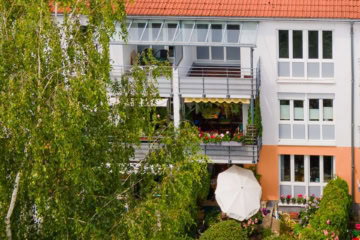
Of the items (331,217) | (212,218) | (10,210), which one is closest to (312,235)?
(331,217)

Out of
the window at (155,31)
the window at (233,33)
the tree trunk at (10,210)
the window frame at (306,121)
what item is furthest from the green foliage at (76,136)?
the window frame at (306,121)

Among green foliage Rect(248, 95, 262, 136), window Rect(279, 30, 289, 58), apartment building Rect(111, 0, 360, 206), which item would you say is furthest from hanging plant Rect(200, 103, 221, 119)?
window Rect(279, 30, 289, 58)

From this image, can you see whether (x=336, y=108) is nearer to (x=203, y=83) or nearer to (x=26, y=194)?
(x=203, y=83)

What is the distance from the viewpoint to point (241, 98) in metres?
39.6

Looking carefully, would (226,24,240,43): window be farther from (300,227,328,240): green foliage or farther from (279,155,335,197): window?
(300,227,328,240): green foliage

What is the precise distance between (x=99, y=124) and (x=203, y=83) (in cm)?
1237

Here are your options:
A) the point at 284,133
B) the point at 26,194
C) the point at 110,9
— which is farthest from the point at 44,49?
the point at 284,133

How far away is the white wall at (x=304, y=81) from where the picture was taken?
39.8 metres

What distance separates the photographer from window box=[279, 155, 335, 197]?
1638 inches

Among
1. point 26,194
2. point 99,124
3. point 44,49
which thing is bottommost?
point 26,194

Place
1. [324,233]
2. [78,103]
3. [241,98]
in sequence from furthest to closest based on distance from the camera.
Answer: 1. [241,98]
2. [324,233]
3. [78,103]

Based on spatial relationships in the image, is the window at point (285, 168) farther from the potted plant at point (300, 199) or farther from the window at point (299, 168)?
the potted plant at point (300, 199)

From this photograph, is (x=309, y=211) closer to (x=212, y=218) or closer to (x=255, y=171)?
(x=255, y=171)

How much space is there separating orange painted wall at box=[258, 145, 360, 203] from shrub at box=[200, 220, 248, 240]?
170 inches
